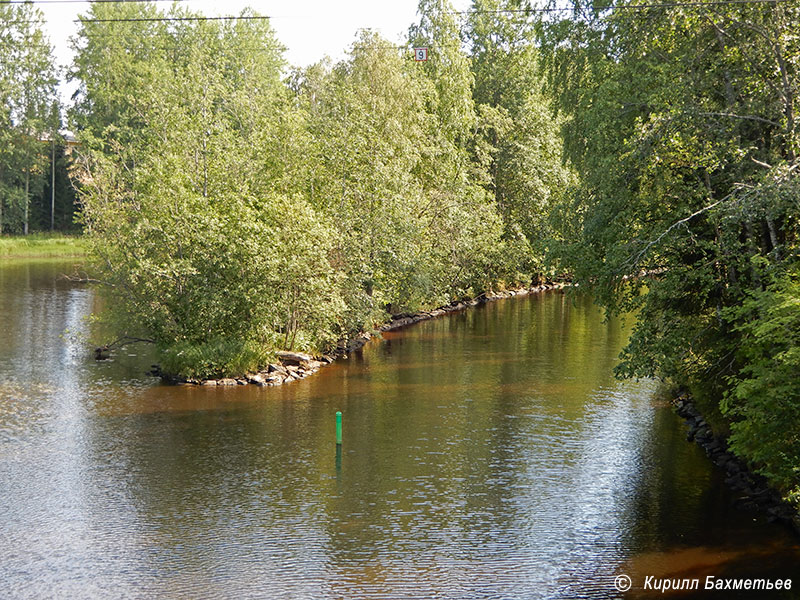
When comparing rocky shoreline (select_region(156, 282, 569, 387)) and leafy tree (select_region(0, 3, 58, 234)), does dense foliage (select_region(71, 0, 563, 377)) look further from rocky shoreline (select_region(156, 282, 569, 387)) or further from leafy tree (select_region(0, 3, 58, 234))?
leafy tree (select_region(0, 3, 58, 234))

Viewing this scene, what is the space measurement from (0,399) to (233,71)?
66012mm

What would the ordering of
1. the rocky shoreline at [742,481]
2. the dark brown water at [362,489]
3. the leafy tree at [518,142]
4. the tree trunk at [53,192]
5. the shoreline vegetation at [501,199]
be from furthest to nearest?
the tree trunk at [53,192], the leafy tree at [518,142], the shoreline vegetation at [501,199], the rocky shoreline at [742,481], the dark brown water at [362,489]

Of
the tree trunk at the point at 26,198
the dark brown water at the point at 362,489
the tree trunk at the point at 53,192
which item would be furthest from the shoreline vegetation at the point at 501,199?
the tree trunk at the point at 53,192

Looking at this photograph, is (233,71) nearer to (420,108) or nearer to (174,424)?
(420,108)

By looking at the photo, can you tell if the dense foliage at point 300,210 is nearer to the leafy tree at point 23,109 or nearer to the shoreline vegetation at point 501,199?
the shoreline vegetation at point 501,199

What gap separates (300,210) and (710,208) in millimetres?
18156

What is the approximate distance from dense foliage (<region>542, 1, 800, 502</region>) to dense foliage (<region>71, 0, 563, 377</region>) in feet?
41.8

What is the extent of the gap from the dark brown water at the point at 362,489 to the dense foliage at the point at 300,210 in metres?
2.92

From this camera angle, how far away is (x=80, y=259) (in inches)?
3113

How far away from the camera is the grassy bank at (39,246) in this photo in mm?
79750

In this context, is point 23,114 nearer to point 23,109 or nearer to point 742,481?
point 23,109

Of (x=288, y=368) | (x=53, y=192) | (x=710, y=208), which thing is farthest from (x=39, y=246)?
(x=710, y=208)

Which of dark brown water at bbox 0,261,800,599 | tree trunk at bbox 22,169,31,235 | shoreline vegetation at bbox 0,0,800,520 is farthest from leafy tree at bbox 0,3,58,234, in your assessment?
dark brown water at bbox 0,261,800,599

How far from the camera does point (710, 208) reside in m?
19.9
